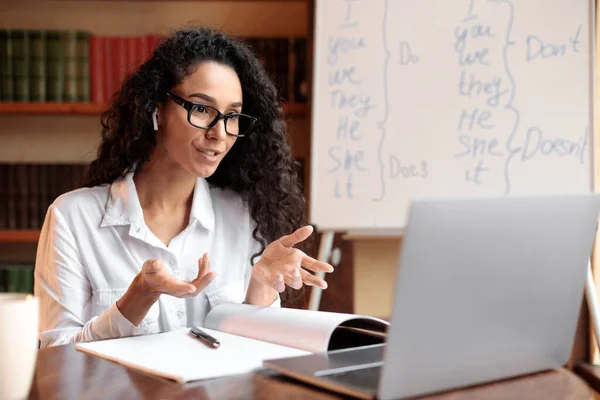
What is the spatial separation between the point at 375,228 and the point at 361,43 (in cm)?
55

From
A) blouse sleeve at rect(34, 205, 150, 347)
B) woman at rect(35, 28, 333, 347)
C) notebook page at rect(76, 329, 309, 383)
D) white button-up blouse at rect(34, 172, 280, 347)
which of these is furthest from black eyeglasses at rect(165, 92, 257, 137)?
notebook page at rect(76, 329, 309, 383)

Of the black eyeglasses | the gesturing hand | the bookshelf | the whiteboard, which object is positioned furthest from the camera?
the bookshelf

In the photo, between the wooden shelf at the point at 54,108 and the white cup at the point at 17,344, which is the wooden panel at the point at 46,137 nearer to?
the wooden shelf at the point at 54,108

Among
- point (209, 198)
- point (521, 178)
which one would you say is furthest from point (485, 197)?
point (521, 178)

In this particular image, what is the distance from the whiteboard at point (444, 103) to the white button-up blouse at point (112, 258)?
654 mm

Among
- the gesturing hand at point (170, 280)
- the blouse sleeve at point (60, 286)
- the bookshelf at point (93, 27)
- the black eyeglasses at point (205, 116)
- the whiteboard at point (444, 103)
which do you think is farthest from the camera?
the bookshelf at point (93, 27)

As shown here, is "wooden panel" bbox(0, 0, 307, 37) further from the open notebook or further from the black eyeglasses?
the open notebook

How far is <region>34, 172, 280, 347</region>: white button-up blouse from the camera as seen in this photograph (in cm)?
136

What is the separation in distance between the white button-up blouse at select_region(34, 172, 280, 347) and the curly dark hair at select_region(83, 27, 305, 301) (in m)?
0.08

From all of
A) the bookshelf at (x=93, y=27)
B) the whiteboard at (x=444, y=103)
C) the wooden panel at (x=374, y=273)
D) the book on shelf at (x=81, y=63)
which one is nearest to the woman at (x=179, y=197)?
the whiteboard at (x=444, y=103)

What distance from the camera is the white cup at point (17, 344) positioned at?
645mm

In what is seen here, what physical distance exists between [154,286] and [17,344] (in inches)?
17.0

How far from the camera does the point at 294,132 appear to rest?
2809 mm

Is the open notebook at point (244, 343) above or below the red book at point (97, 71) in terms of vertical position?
below
